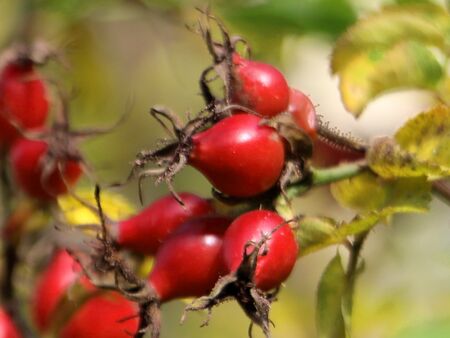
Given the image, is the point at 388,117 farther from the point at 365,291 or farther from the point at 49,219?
the point at 49,219

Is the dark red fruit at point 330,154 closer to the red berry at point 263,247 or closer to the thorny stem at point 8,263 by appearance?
the red berry at point 263,247

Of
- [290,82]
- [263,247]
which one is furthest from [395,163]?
[290,82]

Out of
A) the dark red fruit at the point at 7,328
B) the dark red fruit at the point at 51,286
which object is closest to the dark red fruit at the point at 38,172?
the dark red fruit at the point at 51,286

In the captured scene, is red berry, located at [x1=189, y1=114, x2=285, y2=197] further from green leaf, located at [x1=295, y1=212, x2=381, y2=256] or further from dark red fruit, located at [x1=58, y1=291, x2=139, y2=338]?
dark red fruit, located at [x1=58, y1=291, x2=139, y2=338]

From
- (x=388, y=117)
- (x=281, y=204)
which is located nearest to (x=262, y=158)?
(x=281, y=204)

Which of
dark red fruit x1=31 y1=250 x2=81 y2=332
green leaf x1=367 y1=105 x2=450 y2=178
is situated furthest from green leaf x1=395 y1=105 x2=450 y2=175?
dark red fruit x1=31 y1=250 x2=81 y2=332
